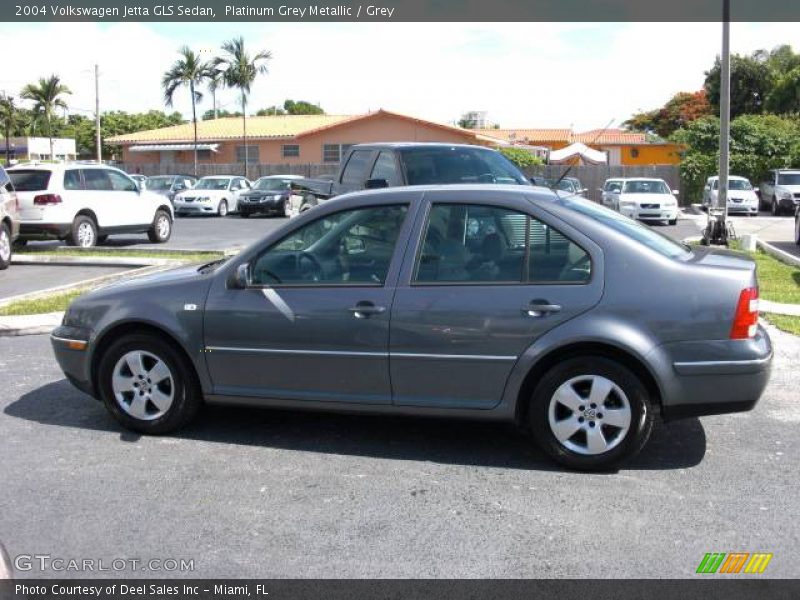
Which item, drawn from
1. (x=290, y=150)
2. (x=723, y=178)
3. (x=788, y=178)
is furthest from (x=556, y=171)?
(x=723, y=178)

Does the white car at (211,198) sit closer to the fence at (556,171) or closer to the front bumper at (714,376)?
the fence at (556,171)

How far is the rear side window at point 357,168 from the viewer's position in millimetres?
10953

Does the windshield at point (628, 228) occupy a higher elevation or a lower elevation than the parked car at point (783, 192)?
lower

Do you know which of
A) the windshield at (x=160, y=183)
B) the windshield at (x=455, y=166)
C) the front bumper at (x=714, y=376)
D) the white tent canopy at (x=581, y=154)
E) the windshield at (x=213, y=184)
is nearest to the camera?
the front bumper at (x=714, y=376)

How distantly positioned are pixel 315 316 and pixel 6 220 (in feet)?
34.6

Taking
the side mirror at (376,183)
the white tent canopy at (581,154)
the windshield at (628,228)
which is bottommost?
the windshield at (628,228)

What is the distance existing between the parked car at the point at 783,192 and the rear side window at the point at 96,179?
22720mm

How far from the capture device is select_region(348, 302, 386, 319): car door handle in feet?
17.0

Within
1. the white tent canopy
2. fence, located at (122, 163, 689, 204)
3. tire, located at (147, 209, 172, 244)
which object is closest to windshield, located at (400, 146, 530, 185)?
tire, located at (147, 209, 172, 244)

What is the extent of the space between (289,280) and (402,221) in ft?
2.59

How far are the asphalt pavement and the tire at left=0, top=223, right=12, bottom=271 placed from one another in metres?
8.51

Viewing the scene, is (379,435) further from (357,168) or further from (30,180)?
(30,180)

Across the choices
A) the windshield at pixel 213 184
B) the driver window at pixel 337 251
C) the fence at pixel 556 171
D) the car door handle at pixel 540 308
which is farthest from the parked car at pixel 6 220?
the fence at pixel 556 171

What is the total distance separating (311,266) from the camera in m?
5.43
